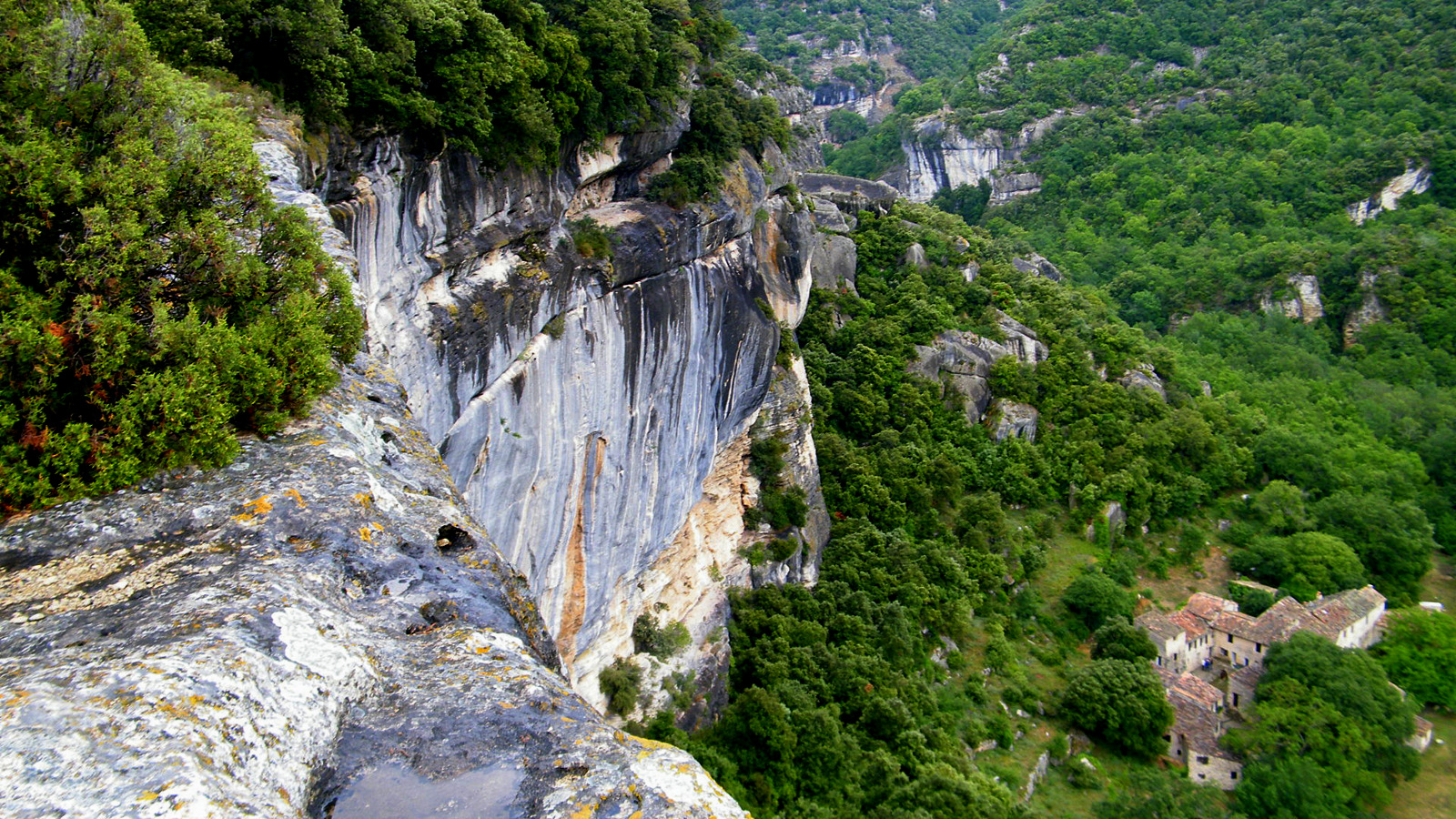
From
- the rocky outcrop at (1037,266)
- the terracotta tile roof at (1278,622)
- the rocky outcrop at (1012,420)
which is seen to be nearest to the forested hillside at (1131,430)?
the rocky outcrop at (1012,420)

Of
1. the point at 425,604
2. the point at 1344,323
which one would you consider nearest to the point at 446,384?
the point at 425,604

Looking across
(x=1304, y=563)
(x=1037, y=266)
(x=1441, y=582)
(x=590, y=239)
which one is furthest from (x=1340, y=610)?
(x=590, y=239)

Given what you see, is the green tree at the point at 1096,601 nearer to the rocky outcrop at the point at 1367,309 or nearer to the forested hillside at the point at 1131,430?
the forested hillside at the point at 1131,430

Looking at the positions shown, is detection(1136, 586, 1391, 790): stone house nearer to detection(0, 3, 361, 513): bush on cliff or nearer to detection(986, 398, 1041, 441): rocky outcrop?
detection(986, 398, 1041, 441): rocky outcrop

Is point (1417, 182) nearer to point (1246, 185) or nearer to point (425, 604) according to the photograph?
point (1246, 185)

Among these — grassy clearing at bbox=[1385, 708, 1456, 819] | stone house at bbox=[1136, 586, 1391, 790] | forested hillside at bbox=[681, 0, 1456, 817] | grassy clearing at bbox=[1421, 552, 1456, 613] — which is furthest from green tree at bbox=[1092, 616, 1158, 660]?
grassy clearing at bbox=[1421, 552, 1456, 613]

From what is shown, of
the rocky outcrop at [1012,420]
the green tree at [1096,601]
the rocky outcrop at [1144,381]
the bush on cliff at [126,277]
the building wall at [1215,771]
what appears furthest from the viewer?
the rocky outcrop at [1144,381]
